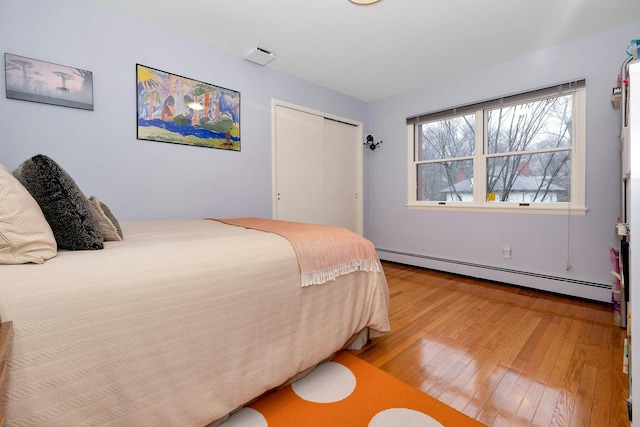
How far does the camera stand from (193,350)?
0.97 meters

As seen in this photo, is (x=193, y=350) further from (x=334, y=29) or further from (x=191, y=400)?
(x=334, y=29)

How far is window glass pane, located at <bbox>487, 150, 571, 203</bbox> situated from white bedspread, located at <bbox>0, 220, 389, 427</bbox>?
268 cm

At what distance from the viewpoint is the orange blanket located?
4.35 ft

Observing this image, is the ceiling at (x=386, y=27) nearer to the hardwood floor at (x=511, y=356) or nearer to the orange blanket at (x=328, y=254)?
the orange blanket at (x=328, y=254)

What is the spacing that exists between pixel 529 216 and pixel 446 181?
3.25ft

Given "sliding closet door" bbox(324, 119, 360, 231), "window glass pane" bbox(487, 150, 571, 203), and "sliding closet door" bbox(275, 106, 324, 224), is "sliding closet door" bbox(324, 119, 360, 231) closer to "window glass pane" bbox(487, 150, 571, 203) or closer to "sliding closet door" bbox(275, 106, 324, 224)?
"sliding closet door" bbox(275, 106, 324, 224)

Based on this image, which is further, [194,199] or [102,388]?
[194,199]

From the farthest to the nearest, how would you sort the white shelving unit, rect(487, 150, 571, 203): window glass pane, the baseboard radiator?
1. rect(487, 150, 571, 203): window glass pane
2. the baseboard radiator
3. the white shelving unit

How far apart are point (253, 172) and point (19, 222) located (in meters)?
2.29

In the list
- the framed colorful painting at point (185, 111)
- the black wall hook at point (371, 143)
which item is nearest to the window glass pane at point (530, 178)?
the black wall hook at point (371, 143)

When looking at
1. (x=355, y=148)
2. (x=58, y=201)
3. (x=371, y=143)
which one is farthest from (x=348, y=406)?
(x=371, y=143)

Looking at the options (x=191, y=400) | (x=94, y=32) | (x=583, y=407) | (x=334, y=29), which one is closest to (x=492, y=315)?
(x=583, y=407)

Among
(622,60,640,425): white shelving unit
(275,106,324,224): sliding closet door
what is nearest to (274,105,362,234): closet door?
(275,106,324,224): sliding closet door

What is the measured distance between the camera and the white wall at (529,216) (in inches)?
96.2
